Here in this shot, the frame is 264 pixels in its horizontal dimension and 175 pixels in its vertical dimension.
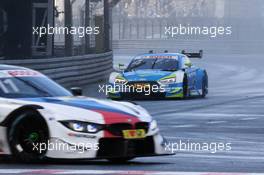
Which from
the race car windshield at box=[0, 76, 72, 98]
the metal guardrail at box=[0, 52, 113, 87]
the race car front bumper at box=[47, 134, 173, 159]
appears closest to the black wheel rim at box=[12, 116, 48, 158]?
the race car front bumper at box=[47, 134, 173, 159]

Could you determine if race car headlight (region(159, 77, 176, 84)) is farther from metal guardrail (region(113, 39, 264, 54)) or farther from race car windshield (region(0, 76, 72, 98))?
metal guardrail (region(113, 39, 264, 54))

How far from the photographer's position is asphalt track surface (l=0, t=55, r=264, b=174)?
1001cm

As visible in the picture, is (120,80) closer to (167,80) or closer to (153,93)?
(153,93)

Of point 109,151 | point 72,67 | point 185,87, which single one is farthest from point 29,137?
point 72,67

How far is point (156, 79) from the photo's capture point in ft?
80.8

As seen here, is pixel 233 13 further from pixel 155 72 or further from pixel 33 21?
pixel 155 72

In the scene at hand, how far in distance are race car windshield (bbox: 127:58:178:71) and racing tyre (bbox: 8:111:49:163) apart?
50.3 ft

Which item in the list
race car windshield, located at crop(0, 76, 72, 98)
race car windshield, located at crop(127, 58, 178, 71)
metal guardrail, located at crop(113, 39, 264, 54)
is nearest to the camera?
race car windshield, located at crop(0, 76, 72, 98)

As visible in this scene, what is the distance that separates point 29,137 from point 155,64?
15.7 metres

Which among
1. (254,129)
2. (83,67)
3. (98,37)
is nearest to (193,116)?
(254,129)

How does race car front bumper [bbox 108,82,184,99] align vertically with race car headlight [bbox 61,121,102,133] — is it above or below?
below

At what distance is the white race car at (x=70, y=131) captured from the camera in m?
10.2

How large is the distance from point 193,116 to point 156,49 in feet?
188

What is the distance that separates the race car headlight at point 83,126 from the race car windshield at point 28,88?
864 mm
